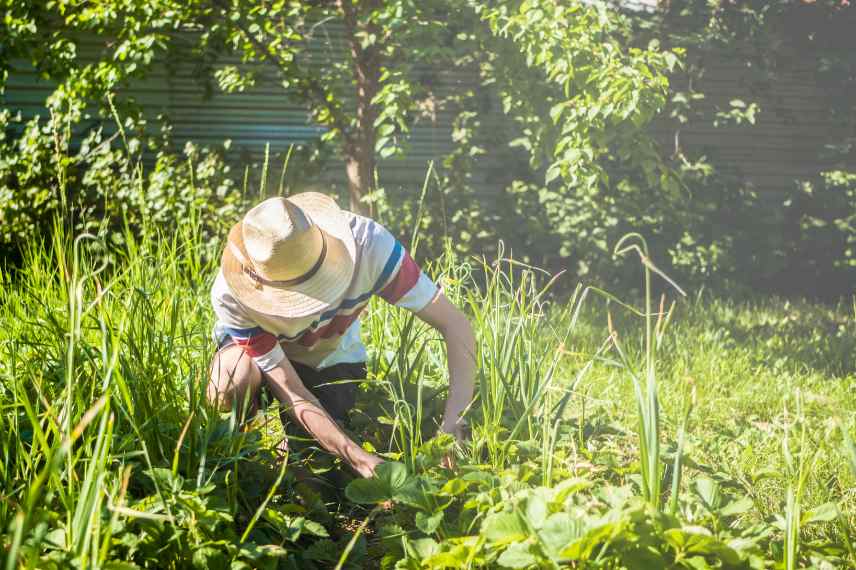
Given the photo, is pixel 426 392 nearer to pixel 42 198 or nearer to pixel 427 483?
pixel 427 483

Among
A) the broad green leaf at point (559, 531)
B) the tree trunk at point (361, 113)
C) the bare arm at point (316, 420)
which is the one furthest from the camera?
the tree trunk at point (361, 113)

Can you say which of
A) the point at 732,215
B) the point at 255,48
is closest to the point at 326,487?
the point at 255,48

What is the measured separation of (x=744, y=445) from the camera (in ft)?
11.4

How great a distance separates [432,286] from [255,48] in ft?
13.2

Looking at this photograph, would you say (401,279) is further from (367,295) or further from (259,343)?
(259,343)

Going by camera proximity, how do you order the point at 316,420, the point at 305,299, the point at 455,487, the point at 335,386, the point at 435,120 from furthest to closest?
the point at 435,120
the point at 335,386
the point at 305,299
the point at 316,420
the point at 455,487

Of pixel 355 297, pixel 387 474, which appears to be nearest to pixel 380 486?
pixel 387 474

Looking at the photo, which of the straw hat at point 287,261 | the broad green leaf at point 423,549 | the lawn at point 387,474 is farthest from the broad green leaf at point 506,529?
the straw hat at point 287,261

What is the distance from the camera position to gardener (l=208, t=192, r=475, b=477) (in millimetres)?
2461

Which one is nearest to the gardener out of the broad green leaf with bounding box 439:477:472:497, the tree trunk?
the broad green leaf with bounding box 439:477:472:497

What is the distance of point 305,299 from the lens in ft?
8.47

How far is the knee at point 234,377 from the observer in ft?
8.84

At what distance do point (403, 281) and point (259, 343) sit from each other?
467mm

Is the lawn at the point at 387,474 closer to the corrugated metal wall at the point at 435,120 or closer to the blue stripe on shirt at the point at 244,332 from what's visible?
the blue stripe on shirt at the point at 244,332
